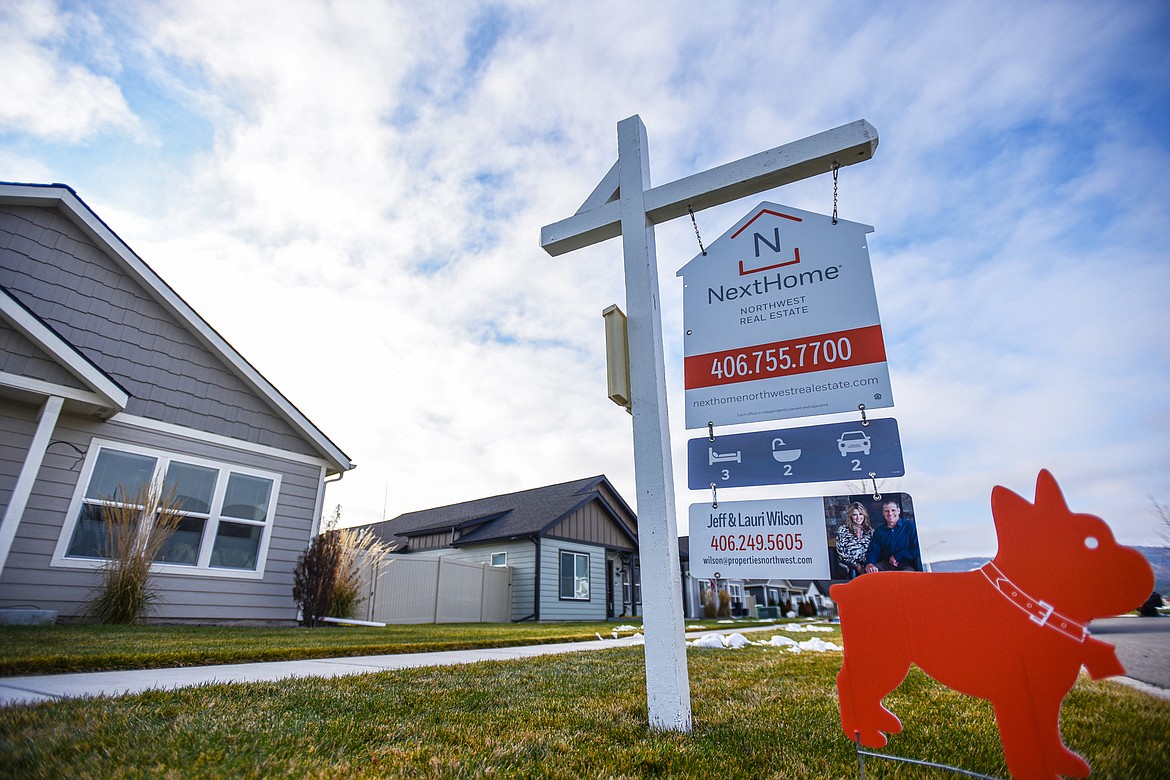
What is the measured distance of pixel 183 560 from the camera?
25.7ft

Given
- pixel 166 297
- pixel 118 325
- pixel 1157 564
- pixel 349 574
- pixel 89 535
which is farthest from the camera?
pixel 349 574

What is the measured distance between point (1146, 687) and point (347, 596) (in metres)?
9.70

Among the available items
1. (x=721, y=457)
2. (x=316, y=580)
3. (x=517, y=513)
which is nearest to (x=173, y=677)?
(x=721, y=457)

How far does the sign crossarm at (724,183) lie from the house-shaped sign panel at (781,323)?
177 millimetres

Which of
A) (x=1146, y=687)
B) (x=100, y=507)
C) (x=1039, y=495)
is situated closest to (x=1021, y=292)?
(x=1039, y=495)

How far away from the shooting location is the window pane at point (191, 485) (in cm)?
783

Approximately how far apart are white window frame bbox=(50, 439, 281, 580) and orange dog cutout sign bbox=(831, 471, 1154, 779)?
29.3 ft

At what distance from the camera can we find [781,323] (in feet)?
8.55

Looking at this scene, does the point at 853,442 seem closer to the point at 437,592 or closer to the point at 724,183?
the point at 724,183

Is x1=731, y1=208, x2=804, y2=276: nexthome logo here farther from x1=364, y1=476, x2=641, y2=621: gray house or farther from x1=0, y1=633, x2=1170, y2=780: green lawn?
x1=364, y1=476, x2=641, y2=621: gray house

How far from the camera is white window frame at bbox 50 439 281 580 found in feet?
22.7

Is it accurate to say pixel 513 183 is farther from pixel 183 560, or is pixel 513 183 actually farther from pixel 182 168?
pixel 183 560

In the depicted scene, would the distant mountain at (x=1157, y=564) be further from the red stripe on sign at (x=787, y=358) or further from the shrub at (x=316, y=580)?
the shrub at (x=316, y=580)

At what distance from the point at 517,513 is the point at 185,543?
1192 centimetres
